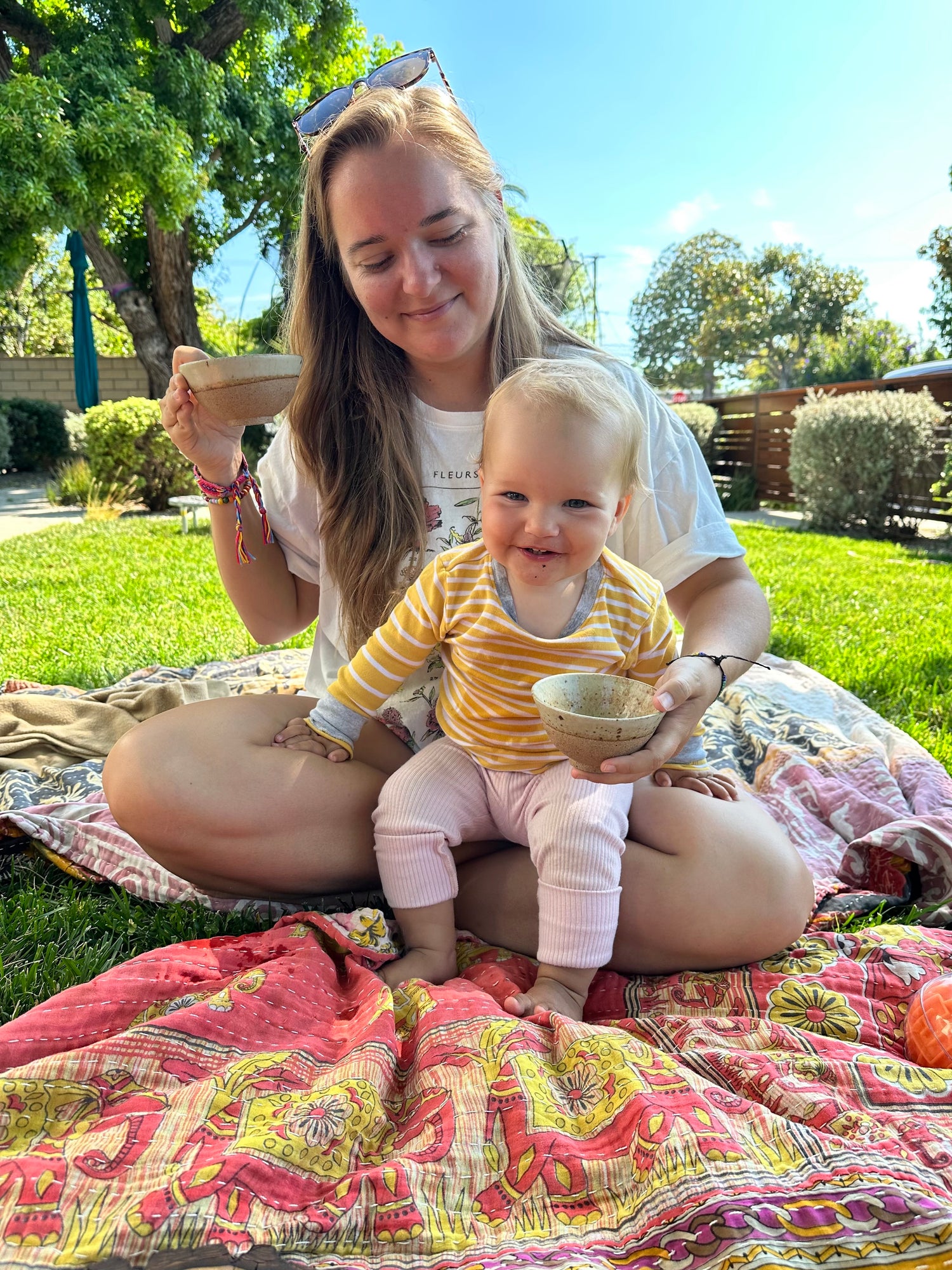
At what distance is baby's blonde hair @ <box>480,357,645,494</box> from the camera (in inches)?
74.9

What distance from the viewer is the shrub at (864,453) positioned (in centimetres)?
1080

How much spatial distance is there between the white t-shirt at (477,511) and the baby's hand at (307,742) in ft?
0.73

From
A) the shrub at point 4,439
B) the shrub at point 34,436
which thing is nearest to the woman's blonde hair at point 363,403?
the shrub at point 4,439

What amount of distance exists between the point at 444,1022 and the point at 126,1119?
559 mm

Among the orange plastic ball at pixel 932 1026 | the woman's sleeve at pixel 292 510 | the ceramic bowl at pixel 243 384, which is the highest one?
the ceramic bowl at pixel 243 384

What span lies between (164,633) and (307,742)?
137 inches

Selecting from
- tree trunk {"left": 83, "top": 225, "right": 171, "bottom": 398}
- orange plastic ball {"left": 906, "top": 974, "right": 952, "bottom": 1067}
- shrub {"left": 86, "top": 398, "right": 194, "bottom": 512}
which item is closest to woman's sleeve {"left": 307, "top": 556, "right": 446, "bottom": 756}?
orange plastic ball {"left": 906, "top": 974, "right": 952, "bottom": 1067}

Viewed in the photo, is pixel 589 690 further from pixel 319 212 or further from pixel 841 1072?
pixel 319 212

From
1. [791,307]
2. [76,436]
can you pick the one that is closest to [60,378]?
[76,436]

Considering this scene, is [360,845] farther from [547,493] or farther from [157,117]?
[157,117]

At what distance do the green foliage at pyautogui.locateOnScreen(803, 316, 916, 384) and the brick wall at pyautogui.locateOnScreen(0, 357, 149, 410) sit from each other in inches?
746

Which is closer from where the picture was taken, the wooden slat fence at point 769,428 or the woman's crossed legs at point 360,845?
the woman's crossed legs at point 360,845

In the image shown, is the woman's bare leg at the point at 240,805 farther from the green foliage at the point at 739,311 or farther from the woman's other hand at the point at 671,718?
the green foliage at the point at 739,311

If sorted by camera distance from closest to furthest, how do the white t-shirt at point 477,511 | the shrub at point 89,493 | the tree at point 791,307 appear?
the white t-shirt at point 477,511 < the shrub at point 89,493 < the tree at point 791,307
